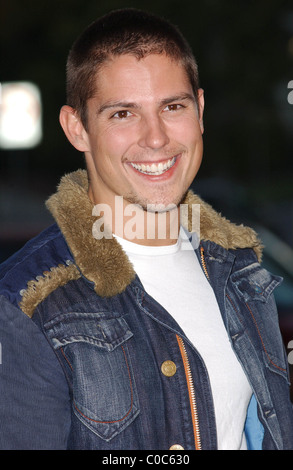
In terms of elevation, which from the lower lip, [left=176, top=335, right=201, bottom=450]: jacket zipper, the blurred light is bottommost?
the blurred light

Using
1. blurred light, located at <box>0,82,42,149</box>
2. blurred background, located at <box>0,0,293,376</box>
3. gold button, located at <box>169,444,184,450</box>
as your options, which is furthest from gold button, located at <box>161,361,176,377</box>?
blurred background, located at <box>0,0,293,376</box>

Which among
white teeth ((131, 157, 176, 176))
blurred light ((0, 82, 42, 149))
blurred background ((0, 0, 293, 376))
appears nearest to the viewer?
white teeth ((131, 157, 176, 176))

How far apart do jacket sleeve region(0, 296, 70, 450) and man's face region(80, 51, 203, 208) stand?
0.81 meters

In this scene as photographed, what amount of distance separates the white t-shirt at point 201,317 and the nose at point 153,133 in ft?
1.43

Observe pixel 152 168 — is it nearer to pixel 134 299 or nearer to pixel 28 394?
pixel 134 299

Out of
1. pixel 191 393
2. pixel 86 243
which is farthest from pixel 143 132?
pixel 191 393

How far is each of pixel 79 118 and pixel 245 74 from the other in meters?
30.8

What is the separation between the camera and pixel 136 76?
293 centimetres

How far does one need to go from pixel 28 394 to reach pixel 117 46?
1452 mm

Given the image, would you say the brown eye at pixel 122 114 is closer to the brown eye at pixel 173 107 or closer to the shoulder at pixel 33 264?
the brown eye at pixel 173 107

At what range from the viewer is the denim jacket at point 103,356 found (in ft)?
8.27

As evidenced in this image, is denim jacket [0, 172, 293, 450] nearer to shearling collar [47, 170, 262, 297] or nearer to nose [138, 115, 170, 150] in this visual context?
shearling collar [47, 170, 262, 297]

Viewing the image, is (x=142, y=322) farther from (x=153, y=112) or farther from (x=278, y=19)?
(x=278, y=19)

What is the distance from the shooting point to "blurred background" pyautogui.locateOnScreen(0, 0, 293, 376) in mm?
29922
